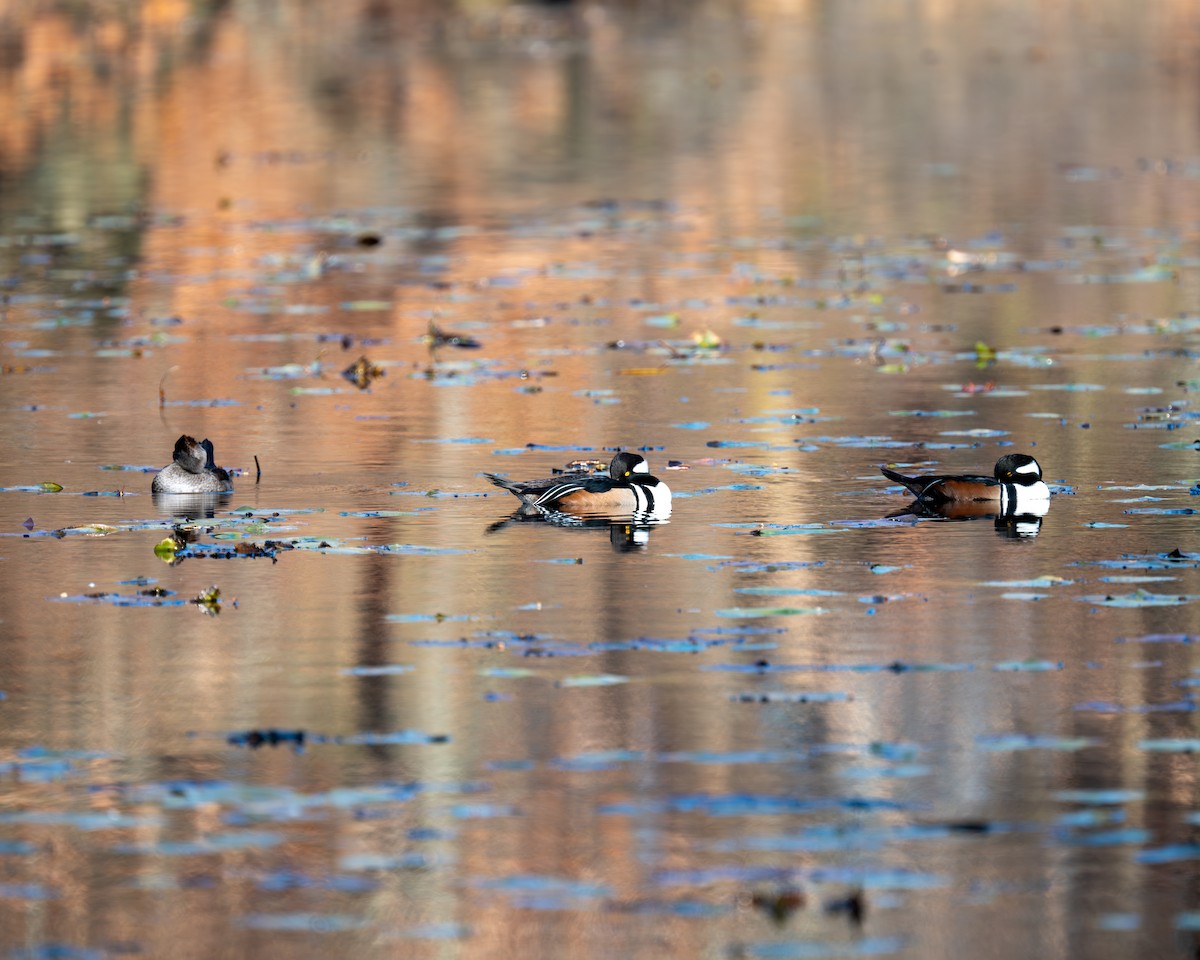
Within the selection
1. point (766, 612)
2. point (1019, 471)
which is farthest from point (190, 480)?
point (1019, 471)

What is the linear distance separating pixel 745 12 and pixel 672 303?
211 feet

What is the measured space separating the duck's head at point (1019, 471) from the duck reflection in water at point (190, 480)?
15.8ft

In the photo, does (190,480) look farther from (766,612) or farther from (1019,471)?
(1019,471)

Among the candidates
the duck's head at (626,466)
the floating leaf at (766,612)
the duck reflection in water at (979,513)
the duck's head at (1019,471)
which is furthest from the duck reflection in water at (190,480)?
the duck's head at (1019,471)

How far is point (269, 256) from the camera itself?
104 ft

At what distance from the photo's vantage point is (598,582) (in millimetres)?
14227

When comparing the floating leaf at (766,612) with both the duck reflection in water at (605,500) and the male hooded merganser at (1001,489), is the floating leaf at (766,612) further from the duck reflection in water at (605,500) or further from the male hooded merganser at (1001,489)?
the male hooded merganser at (1001,489)

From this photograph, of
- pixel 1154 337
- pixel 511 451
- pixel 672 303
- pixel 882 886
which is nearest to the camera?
pixel 882 886

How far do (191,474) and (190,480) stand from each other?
4cm

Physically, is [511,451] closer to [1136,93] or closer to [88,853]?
[88,853]

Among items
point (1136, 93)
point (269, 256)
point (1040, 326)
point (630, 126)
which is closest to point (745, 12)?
point (1136, 93)

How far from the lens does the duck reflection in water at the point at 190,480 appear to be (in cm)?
1655

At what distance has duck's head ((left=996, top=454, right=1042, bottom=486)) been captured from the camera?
1602 cm

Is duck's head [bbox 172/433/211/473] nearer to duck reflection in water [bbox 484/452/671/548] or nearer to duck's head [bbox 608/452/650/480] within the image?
duck reflection in water [bbox 484/452/671/548]
